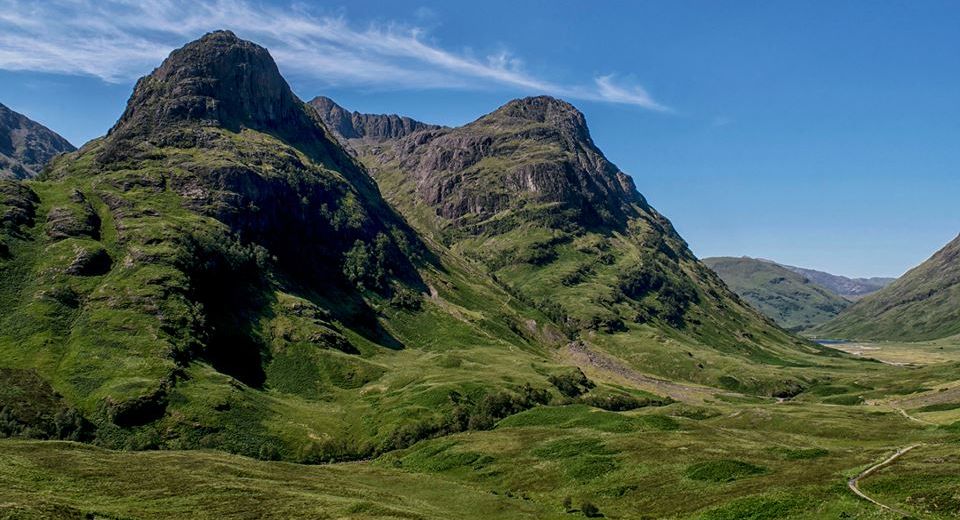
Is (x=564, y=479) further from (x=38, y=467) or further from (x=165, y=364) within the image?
(x=165, y=364)

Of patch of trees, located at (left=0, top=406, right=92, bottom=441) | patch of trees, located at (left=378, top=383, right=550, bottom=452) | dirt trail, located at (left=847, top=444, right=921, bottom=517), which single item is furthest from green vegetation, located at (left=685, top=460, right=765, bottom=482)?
patch of trees, located at (left=0, top=406, right=92, bottom=441)

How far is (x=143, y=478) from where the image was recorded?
86.1 meters

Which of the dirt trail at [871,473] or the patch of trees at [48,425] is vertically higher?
the dirt trail at [871,473]

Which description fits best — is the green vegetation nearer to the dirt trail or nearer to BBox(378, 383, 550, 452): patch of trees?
the dirt trail

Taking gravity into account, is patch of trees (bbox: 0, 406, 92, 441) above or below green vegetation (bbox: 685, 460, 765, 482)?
below

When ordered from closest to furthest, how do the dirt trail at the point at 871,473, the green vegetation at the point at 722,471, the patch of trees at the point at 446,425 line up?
the dirt trail at the point at 871,473, the green vegetation at the point at 722,471, the patch of trees at the point at 446,425

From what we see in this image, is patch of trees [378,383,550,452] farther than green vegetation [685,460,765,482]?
Yes

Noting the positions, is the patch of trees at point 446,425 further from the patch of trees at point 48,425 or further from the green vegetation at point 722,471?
the green vegetation at point 722,471

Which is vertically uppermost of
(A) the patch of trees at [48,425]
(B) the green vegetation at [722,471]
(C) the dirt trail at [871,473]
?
(C) the dirt trail at [871,473]

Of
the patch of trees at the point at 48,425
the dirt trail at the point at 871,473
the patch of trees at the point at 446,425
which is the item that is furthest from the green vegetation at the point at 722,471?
the patch of trees at the point at 48,425

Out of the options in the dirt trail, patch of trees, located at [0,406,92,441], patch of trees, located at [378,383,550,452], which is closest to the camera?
the dirt trail

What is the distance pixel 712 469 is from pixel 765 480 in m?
14.1

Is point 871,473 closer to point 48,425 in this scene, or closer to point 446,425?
point 446,425

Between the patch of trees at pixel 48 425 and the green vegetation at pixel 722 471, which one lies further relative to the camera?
the patch of trees at pixel 48 425
